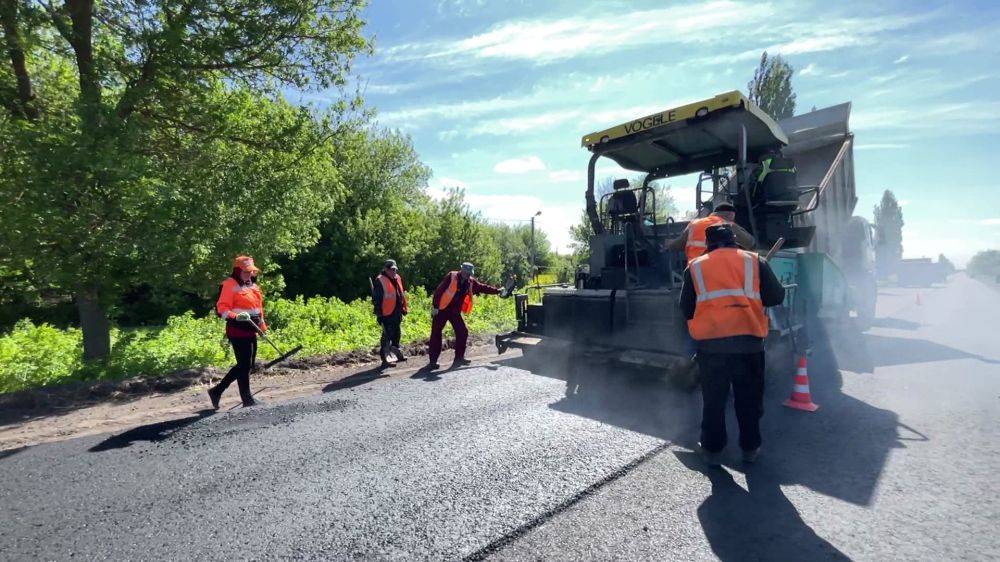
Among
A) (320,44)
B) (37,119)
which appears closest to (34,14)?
(37,119)

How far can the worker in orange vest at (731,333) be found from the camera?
135 inches

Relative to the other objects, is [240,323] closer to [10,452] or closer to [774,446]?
[10,452]

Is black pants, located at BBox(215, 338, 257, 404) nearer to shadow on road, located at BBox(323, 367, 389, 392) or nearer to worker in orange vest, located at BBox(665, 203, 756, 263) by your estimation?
shadow on road, located at BBox(323, 367, 389, 392)

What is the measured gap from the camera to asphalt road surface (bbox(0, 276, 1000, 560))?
245cm

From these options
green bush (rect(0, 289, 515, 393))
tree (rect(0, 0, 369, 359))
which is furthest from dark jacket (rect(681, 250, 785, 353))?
tree (rect(0, 0, 369, 359))

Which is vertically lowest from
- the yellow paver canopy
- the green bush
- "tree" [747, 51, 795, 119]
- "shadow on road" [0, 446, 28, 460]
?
"shadow on road" [0, 446, 28, 460]

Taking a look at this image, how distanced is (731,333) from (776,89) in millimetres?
21986

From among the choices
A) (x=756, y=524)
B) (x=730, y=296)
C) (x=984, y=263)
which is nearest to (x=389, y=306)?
(x=730, y=296)

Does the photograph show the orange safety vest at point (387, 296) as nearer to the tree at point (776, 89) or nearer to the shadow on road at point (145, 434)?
the shadow on road at point (145, 434)

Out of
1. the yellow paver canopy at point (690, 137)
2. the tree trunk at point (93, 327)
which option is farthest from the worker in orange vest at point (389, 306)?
the tree trunk at point (93, 327)

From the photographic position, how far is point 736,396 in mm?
3533

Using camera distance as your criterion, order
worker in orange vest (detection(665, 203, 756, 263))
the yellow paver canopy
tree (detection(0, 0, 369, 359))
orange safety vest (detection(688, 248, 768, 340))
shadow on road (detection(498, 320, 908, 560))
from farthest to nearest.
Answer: tree (detection(0, 0, 369, 359)) → the yellow paver canopy → worker in orange vest (detection(665, 203, 756, 263)) → orange safety vest (detection(688, 248, 768, 340)) → shadow on road (detection(498, 320, 908, 560))

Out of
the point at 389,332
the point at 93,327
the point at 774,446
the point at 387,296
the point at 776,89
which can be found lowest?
the point at 774,446

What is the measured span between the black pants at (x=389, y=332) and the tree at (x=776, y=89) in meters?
20.2
